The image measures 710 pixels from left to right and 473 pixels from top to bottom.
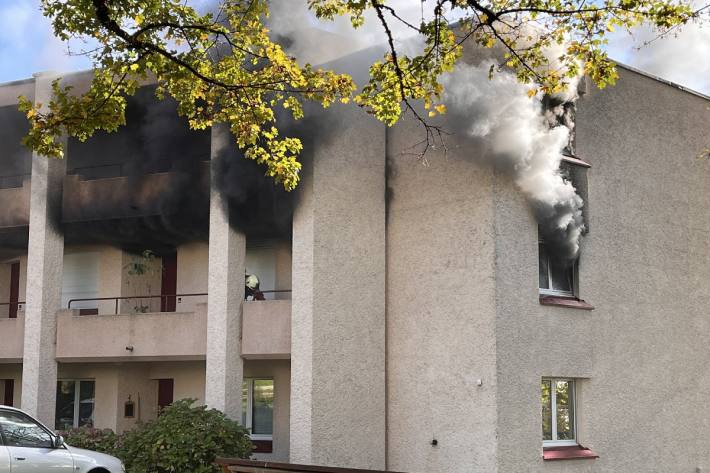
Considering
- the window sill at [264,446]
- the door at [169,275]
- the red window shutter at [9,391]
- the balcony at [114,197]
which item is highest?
the balcony at [114,197]

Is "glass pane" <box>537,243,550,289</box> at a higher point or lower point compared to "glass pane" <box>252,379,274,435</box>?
higher

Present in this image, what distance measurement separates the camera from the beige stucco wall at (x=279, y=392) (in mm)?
19031

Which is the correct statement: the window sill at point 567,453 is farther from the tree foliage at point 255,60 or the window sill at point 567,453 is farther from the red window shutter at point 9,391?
the red window shutter at point 9,391

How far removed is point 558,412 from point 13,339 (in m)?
11.0

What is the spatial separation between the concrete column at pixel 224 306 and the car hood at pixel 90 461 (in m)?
3.09

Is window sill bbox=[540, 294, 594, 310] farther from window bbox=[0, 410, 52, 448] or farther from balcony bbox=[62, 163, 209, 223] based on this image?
window bbox=[0, 410, 52, 448]

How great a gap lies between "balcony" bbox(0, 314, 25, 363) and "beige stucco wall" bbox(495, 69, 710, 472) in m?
9.91

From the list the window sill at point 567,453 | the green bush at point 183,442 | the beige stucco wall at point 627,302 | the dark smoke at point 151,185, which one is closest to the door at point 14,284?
the dark smoke at point 151,185

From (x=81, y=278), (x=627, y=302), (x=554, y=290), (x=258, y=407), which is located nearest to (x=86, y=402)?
(x=81, y=278)

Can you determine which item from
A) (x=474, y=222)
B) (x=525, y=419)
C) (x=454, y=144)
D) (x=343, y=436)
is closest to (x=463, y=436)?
(x=525, y=419)

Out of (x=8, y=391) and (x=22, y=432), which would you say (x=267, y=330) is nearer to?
(x=22, y=432)

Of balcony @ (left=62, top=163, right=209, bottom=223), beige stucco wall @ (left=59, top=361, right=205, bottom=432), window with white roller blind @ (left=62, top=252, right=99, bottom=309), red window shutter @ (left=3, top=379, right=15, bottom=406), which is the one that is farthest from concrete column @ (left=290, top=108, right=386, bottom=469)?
red window shutter @ (left=3, top=379, right=15, bottom=406)

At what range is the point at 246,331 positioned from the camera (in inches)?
689

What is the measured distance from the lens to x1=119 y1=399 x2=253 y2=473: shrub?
51.3ft
